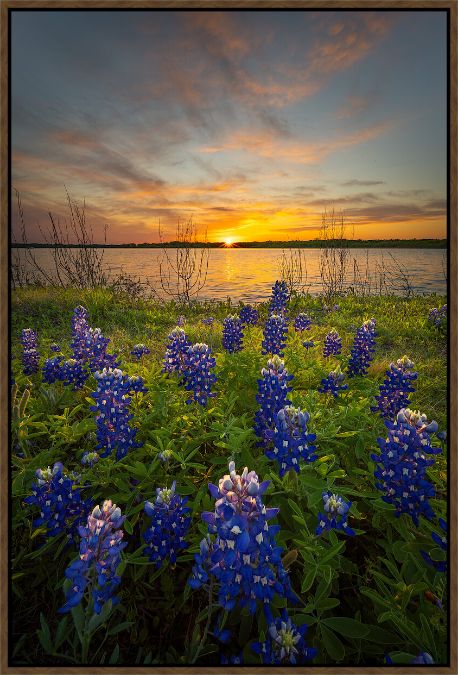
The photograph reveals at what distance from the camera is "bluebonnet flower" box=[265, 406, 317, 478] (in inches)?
81.0

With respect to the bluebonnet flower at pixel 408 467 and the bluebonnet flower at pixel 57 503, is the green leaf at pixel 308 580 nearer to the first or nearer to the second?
the bluebonnet flower at pixel 408 467

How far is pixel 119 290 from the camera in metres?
11.5

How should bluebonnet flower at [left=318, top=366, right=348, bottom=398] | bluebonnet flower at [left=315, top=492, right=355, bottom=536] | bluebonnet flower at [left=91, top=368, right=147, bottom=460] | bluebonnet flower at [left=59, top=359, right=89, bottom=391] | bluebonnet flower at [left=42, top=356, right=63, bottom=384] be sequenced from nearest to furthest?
bluebonnet flower at [left=315, top=492, right=355, bottom=536] → bluebonnet flower at [left=91, top=368, right=147, bottom=460] → bluebonnet flower at [left=318, top=366, right=348, bottom=398] → bluebonnet flower at [left=59, top=359, right=89, bottom=391] → bluebonnet flower at [left=42, top=356, right=63, bottom=384]

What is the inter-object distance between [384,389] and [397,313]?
22.6 ft

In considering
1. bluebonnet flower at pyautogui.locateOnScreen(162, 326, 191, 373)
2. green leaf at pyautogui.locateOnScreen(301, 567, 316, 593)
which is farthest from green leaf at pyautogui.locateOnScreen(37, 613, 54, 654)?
bluebonnet flower at pyautogui.locateOnScreen(162, 326, 191, 373)

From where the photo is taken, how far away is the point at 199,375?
3.11 metres

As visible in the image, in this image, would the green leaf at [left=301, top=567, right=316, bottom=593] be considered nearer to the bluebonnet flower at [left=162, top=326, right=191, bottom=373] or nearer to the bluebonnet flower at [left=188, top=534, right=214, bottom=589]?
the bluebonnet flower at [left=188, top=534, right=214, bottom=589]

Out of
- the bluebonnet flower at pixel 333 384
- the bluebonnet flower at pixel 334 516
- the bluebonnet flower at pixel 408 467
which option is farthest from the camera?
the bluebonnet flower at pixel 333 384

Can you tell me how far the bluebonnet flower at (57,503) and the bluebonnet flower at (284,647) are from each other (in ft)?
3.97

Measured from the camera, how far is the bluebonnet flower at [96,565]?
1510mm

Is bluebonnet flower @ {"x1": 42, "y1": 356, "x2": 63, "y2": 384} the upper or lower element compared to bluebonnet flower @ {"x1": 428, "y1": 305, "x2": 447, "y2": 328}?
lower

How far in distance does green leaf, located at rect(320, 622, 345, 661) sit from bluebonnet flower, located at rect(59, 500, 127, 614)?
3.10 feet

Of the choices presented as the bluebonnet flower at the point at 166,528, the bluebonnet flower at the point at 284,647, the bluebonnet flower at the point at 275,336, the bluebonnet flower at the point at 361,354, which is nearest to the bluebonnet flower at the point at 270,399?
the bluebonnet flower at the point at 166,528

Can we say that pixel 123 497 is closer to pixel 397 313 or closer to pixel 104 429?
pixel 104 429
